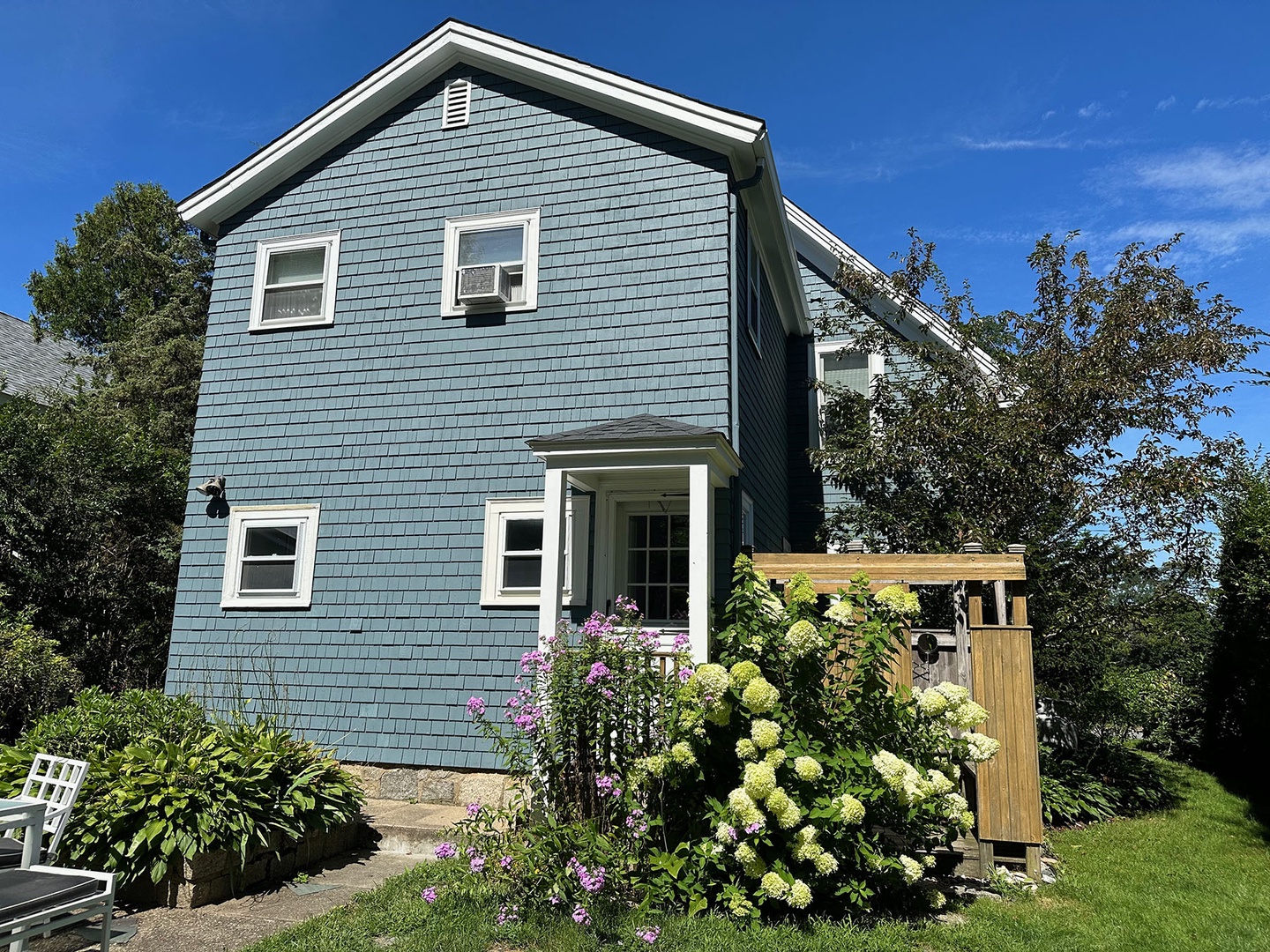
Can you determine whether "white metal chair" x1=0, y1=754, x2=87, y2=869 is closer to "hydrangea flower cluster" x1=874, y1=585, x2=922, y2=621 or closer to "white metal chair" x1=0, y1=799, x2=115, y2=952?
"white metal chair" x1=0, y1=799, x2=115, y2=952

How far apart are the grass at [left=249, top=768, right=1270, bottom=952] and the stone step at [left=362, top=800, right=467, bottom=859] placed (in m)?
0.78

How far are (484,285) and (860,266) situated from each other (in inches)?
227

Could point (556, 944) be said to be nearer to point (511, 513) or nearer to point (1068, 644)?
point (511, 513)

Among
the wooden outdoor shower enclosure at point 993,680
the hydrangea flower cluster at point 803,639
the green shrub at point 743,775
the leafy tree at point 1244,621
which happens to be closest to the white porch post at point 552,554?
the green shrub at point 743,775

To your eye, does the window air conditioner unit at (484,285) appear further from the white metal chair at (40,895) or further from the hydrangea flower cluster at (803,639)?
the white metal chair at (40,895)

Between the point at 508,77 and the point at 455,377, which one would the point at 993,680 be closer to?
the point at 455,377

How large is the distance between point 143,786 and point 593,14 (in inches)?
431

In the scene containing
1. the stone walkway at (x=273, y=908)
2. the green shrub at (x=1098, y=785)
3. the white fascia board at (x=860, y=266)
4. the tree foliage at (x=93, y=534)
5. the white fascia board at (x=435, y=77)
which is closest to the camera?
the stone walkway at (x=273, y=908)

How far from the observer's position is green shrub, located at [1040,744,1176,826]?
8.12 m

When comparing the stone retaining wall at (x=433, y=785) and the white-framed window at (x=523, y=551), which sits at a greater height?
the white-framed window at (x=523, y=551)

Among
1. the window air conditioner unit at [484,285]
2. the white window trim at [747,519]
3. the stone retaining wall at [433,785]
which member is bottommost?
the stone retaining wall at [433,785]

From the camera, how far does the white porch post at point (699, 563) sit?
21.6 feet

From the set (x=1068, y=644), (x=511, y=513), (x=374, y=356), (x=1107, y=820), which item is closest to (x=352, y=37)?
(x=374, y=356)

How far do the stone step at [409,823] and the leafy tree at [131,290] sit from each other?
603 inches
